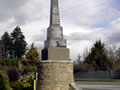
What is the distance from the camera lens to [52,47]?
429 inches

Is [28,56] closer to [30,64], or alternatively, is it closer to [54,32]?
[30,64]

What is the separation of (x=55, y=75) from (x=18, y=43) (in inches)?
2242

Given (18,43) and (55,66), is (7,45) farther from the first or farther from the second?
(55,66)

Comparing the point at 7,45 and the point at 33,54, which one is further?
the point at 7,45

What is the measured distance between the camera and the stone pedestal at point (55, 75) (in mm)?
10242

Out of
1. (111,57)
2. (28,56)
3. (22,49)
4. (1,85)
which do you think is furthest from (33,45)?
(1,85)

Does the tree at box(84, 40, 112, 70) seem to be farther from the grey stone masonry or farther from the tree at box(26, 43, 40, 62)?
the grey stone masonry

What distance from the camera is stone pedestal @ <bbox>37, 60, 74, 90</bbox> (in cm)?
1024

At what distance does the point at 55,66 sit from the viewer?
10266 millimetres

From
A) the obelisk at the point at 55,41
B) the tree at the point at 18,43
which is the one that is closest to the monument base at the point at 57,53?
the obelisk at the point at 55,41

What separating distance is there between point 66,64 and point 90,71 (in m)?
34.3

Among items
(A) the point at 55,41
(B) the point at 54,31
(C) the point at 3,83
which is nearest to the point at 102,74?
(C) the point at 3,83

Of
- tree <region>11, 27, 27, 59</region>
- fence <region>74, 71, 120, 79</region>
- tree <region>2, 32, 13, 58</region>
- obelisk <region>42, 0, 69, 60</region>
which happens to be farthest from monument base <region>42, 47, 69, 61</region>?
tree <region>2, 32, 13, 58</region>

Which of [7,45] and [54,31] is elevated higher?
[7,45]
